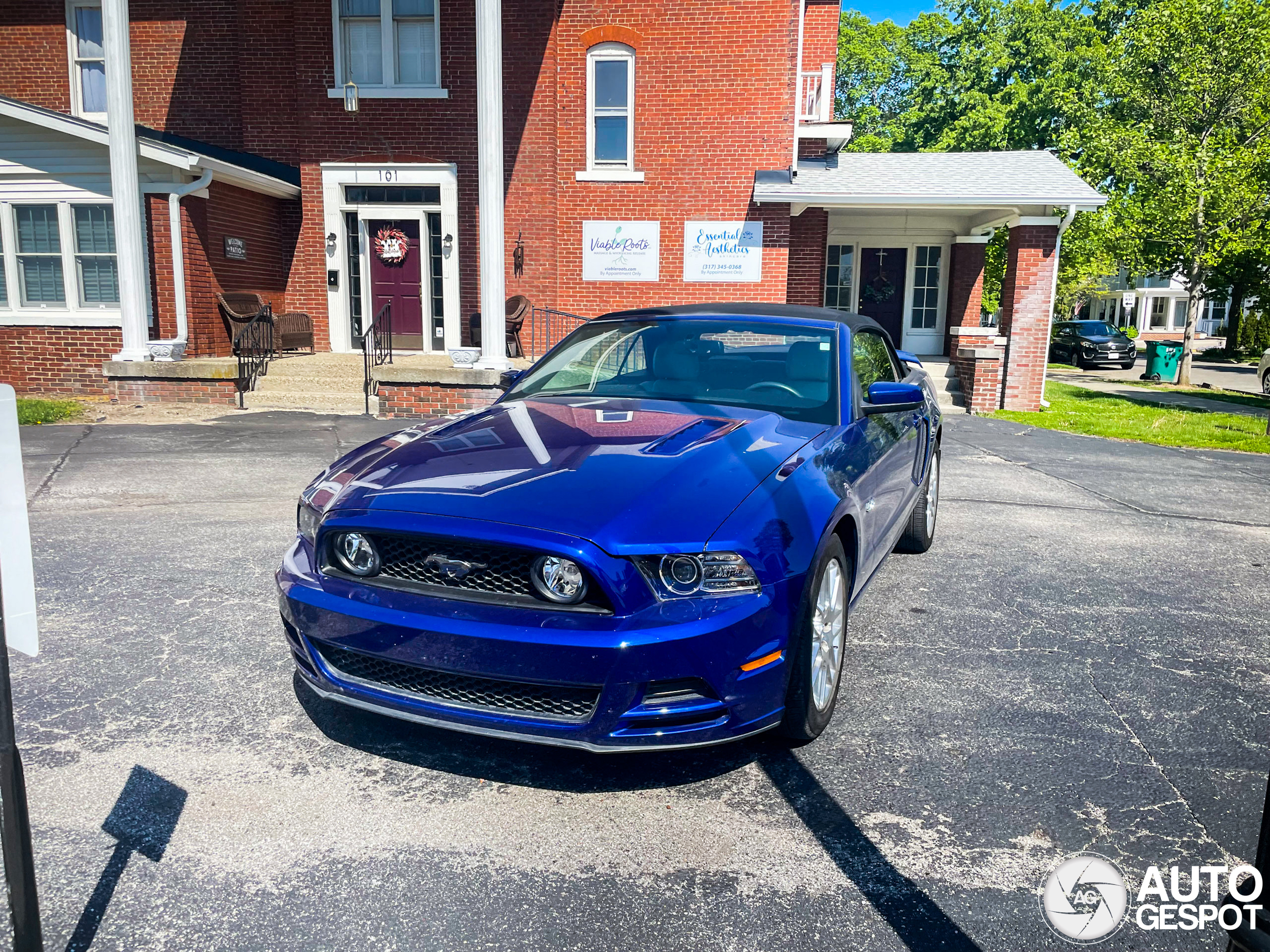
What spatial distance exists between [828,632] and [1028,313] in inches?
544

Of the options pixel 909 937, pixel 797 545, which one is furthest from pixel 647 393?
pixel 909 937

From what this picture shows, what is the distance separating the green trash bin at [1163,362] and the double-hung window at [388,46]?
2079 centimetres

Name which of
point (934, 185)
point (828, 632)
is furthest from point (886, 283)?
point (828, 632)

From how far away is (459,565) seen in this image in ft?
9.81

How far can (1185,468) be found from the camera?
1012 cm

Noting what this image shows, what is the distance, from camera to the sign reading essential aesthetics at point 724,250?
16500 millimetres

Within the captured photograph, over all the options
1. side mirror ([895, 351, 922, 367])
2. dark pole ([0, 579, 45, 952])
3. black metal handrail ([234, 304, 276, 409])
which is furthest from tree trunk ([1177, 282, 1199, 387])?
dark pole ([0, 579, 45, 952])

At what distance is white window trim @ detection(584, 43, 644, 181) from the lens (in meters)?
16.3

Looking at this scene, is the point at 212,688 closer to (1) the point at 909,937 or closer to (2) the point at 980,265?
(1) the point at 909,937

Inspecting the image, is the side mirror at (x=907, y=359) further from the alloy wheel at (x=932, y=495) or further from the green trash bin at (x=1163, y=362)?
the green trash bin at (x=1163, y=362)

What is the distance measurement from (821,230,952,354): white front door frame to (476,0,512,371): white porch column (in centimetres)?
955

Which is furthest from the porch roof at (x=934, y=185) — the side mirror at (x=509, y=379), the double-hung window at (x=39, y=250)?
the side mirror at (x=509, y=379)

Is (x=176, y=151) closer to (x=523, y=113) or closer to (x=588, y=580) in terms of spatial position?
(x=523, y=113)

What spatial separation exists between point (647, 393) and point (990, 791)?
2260 millimetres
